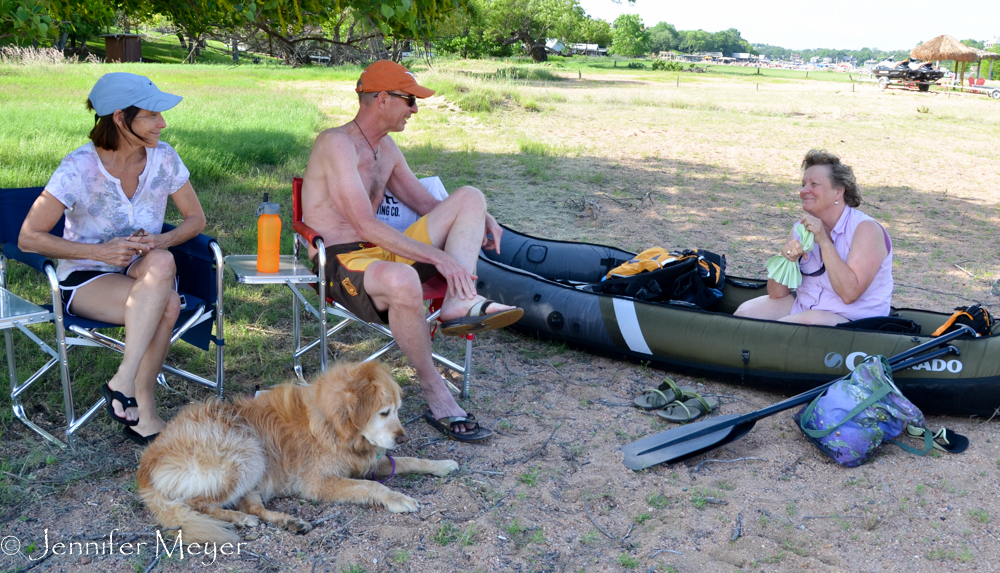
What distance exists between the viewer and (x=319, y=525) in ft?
8.82

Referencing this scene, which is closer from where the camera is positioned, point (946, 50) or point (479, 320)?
point (479, 320)

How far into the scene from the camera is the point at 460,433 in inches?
133

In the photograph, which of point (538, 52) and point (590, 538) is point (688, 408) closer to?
point (590, 538)

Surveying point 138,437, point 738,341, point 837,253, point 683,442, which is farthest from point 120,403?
point 837,253

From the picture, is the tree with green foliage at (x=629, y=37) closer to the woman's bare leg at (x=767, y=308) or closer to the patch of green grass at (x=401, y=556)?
the woman's bare leg at (x=767, y=308)

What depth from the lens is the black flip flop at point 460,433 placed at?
3.38 metres

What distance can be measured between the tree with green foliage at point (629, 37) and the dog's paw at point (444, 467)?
94042mm

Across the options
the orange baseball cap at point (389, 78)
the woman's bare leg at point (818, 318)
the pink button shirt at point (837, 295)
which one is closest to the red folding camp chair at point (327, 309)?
the orange baseball cap at point (389, 78)

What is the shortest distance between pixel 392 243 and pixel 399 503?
1.29 metres

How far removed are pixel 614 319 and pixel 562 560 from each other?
2.00 metres

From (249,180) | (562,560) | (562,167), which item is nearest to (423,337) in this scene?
(562,560)

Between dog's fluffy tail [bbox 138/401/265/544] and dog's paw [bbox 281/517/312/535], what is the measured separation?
0.19 meters

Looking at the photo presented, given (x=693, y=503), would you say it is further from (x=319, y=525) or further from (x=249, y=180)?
(x=249, y=180)

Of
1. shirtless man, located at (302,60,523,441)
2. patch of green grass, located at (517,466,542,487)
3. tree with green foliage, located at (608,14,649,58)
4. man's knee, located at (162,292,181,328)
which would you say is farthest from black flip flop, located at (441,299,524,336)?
tree with green foliage, located at (608,14,649,58)
